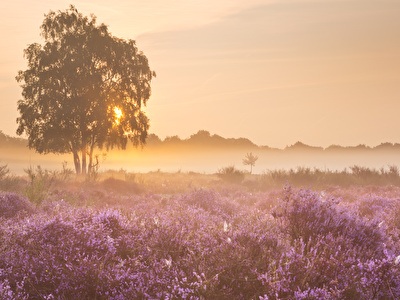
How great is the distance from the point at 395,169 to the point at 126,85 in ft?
68.6

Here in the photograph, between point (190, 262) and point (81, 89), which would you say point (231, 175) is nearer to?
point (81, 89)

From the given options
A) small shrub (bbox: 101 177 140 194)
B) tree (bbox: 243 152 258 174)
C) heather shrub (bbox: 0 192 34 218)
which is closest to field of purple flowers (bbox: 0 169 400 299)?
heather shrub (bbox: 0 192 34 218)

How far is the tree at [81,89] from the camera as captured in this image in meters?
33.9

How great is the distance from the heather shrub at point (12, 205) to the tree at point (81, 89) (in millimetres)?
25970

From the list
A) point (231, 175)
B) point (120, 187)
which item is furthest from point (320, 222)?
point (231, 175)

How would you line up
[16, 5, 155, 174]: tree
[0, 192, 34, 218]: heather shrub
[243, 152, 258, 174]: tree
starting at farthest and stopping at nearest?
[243, 152, 258, 174]: tree, [16, 5, 155, 174]: tree, [0, 192, 34, 218]: heather shrub

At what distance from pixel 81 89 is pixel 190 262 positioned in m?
32.4

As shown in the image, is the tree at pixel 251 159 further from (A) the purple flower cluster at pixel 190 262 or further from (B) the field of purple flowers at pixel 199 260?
(A) the purple flower cluster at pixel 190 262

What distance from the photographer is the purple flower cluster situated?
10.3ft

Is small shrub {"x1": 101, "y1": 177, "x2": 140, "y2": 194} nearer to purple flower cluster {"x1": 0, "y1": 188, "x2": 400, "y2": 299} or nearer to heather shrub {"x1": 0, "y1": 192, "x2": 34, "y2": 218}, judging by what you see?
heather shrub {"x1": 0, "y1": 192, "x2": 34, "y2": 218}

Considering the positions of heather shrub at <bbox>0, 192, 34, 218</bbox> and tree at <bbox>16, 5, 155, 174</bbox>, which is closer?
heather shrub at <bbox>0, 192, 34, 218</bbox>

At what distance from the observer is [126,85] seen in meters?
35.5

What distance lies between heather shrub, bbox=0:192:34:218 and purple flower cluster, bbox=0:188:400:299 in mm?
2925

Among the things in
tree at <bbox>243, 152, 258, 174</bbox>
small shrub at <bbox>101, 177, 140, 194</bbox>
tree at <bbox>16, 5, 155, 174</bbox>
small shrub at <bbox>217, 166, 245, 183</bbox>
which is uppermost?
tree at <bbox>16, 5, 155, 174</bbox>
